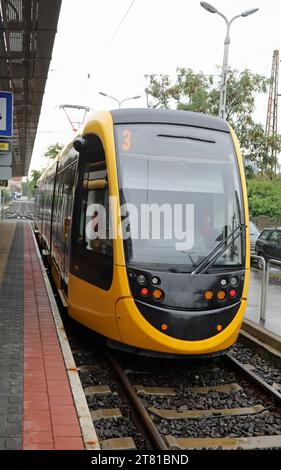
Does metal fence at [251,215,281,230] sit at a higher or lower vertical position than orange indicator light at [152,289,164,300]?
higher

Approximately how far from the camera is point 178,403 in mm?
5586

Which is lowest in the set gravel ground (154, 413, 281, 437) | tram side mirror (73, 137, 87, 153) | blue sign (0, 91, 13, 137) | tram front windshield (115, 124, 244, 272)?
gravel ground (154, 413, 281, 437)

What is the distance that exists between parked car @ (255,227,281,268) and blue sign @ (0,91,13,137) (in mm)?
10655

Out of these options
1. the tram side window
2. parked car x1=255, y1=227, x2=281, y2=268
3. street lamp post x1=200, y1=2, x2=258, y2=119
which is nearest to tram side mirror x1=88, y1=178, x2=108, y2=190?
the tram side window

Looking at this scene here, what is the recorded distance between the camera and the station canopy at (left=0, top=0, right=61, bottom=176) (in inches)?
401

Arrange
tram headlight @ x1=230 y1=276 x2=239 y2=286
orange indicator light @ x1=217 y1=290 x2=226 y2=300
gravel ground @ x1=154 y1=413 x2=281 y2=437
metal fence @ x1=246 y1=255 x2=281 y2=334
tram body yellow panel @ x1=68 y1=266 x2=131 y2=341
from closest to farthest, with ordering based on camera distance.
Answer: gravel ground @ x1=154 y1=413 x2=281 y2=437 < tram body yellow panel @ x1=68 y1=266 x2=131 y2=341 < orange indicator light @ x1=217 y1=290 x2=226 y2=300 < tram headlight @ x1=230 y1=276 x2=239 y2=286 < metal fence @ x1=246 y1=255 x2=281 y2=334

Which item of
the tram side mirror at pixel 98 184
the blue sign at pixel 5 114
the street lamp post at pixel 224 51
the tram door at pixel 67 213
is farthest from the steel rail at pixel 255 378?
the street lamp post at pixel 224 51

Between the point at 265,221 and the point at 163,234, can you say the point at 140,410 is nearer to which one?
the point at 163,234

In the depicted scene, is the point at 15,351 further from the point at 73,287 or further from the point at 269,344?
the point at 269,344

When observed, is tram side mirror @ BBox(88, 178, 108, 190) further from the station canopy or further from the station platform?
the station canopy

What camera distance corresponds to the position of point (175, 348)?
18.5 ft

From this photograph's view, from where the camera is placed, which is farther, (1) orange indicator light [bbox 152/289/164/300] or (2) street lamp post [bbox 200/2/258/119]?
(2) street lamp post [bbox 200/2/258/119]

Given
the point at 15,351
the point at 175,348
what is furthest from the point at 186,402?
the point at 15,351

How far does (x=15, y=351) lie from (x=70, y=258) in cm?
143
